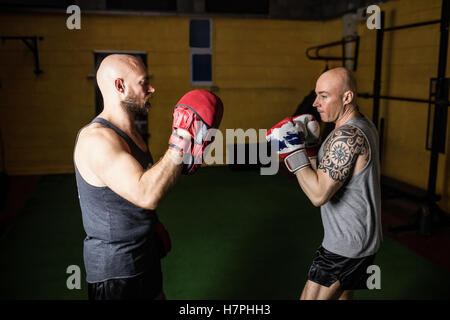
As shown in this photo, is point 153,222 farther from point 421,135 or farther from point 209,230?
point 421,135

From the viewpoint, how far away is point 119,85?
62.7 inches

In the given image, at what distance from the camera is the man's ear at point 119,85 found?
1584mm

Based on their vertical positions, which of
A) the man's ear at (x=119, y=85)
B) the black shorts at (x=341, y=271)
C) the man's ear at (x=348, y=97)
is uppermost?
the man's ear at (x=119, y=85)

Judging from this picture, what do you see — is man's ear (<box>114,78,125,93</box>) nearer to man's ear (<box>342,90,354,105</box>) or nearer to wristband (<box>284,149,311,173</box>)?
wristband (<box>284,149,311,173</box>)

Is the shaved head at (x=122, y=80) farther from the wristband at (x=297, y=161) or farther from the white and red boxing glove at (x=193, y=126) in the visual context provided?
the wristband at (x=297, y=161)

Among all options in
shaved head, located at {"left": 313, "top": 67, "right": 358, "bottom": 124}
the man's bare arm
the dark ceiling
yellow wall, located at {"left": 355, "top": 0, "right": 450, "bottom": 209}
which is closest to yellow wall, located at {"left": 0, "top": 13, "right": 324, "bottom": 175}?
the dark ceiling

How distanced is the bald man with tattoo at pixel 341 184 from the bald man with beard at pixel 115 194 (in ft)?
2.21

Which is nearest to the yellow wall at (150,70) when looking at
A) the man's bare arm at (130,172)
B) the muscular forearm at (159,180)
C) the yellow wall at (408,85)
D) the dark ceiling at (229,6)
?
the dark ceiling at (229,6)

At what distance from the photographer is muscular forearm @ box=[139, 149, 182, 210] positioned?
53.8 inches

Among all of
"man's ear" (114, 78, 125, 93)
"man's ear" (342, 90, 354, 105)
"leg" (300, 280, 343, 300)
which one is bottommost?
"leg" (300, 280, 343, 300)

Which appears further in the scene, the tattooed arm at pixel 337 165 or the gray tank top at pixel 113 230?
the tattooed arm at pixel 337 165

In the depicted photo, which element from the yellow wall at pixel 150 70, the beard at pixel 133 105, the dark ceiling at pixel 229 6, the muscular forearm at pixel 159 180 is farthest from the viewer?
the yellow wall at pixel 150 70

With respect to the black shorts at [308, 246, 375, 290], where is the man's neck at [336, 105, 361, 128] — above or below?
above

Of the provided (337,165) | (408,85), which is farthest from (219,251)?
(408,85)
